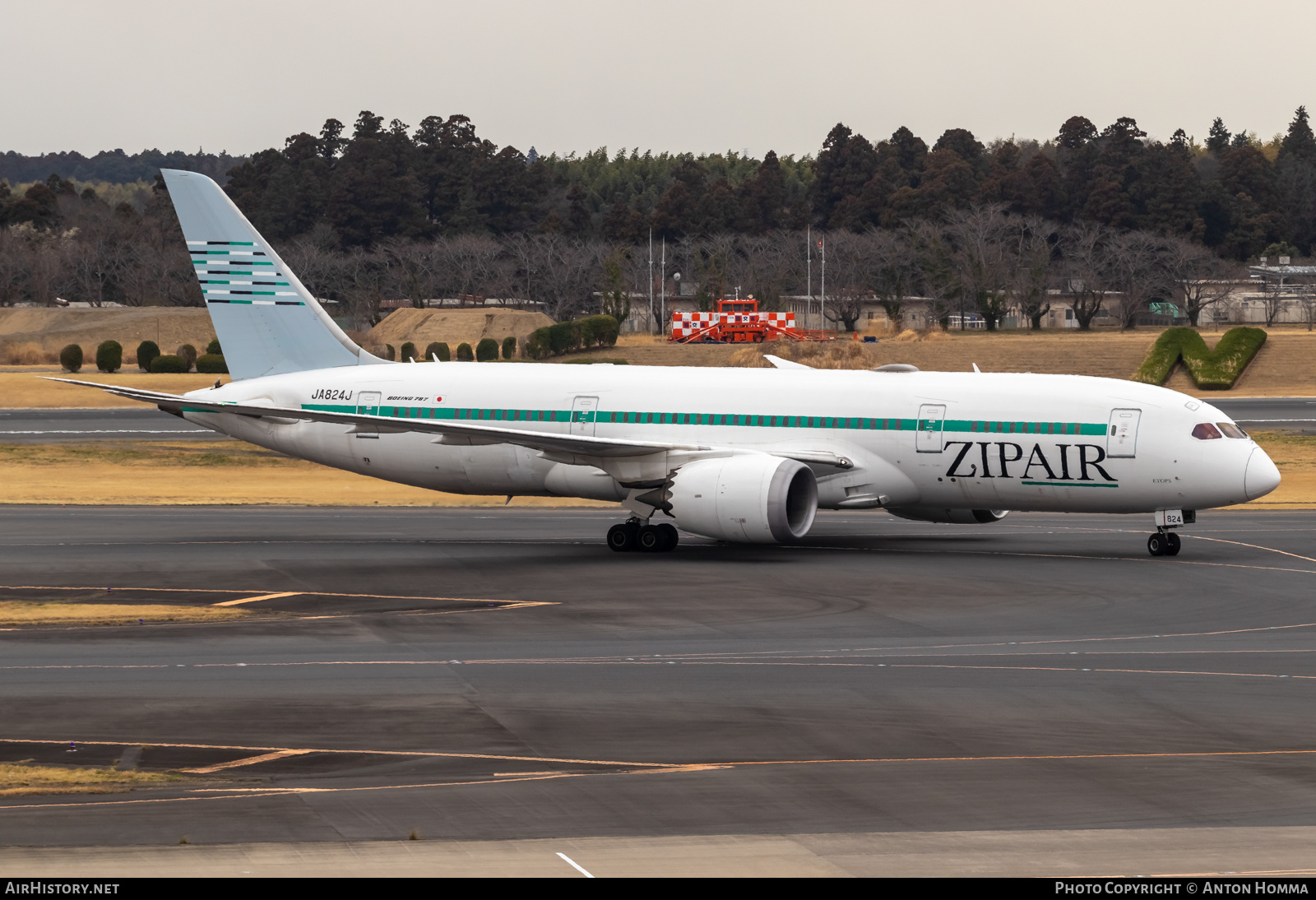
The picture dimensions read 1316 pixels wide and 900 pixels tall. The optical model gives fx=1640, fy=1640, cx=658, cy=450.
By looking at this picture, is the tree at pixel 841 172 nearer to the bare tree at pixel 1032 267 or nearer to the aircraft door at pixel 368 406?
the bare tree at pixel 1032 267

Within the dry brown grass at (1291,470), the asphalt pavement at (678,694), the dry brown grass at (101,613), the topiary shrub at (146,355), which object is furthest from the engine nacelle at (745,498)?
the topiary shrub at (146,355)

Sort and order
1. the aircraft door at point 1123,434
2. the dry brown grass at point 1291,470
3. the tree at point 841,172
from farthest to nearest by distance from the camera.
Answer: the tree at point 841,172 < the dry brown grass at point 1291,470 < the aircraft door at point 1123,434

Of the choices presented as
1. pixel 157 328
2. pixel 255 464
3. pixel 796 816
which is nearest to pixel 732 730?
pixel 796 816

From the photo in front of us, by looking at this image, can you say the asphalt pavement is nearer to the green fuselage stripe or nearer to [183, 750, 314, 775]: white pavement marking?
[183, 750, 314, 775]: white pavement marking

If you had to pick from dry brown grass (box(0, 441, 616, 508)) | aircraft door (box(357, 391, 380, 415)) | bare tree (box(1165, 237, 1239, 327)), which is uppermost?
bare tree (box(1165, 237, 1239, 327))

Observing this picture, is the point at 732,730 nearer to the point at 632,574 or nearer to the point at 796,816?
the point at 796,816

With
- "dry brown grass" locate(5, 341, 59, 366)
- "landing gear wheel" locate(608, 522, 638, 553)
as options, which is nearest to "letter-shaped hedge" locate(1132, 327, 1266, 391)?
"landing gear wheel" locate(608, 522, 638, 553)

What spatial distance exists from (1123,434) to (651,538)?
434 inches

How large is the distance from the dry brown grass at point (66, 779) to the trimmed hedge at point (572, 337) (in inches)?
3982

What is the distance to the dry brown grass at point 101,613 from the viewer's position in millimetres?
29000

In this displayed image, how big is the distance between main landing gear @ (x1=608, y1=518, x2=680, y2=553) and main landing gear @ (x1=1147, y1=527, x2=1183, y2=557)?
434 inches

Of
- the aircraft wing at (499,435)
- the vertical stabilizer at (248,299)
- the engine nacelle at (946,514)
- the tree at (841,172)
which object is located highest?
the tree at (841,172)

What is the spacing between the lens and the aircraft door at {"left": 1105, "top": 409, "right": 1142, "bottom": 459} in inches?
1435
